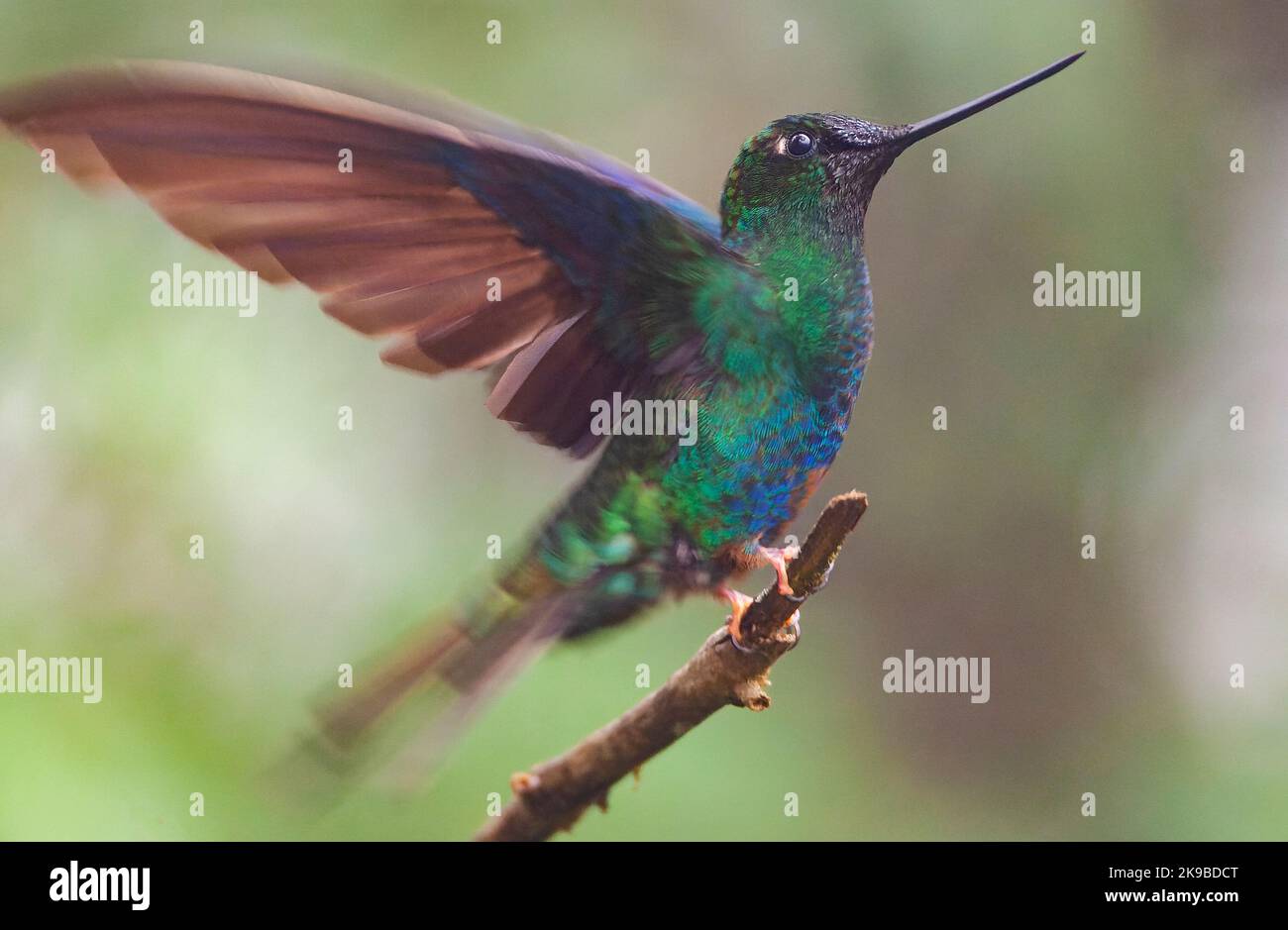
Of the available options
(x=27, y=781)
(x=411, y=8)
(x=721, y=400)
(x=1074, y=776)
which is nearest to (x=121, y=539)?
(x=27, y=781)

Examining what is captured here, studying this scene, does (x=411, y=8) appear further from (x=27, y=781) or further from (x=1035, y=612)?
(x=1035, y=612)

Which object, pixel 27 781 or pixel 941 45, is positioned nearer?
pixel 27 781

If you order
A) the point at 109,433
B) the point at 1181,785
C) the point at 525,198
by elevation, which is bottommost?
the point at 1181,785
